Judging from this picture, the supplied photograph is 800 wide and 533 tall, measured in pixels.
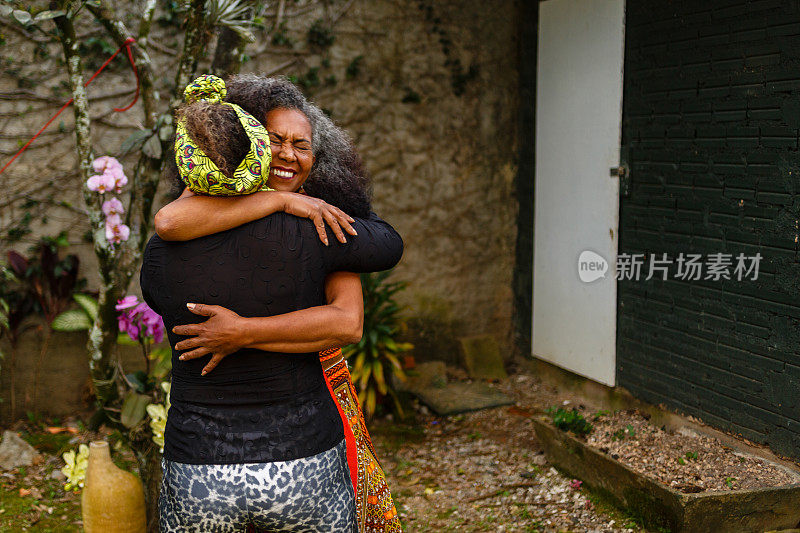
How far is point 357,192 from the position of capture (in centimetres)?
204

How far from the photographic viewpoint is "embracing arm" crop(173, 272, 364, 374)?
160 cm

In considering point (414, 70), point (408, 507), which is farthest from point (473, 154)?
point (408, 507)

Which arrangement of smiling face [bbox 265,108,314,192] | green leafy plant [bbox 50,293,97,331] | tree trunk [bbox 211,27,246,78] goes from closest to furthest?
smiling face [bbox 265,108,314,192] → tree trunk [bbox 211,27,246,78] → green leafy plant [bbox 50,293,97,331]

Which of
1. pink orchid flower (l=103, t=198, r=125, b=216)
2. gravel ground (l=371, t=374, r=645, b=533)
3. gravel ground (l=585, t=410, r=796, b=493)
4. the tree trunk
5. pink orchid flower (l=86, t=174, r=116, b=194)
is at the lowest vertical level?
gravel ground (l=371, t=374, r=645, b=533)

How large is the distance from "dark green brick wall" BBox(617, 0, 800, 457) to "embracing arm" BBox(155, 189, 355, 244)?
268 centimetres

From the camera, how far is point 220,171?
1.55 meters

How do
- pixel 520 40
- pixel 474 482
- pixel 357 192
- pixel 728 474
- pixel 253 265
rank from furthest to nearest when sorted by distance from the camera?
pixel 520 40 → pixel 474 482 → pixel 728 474 → pixel 357 192 → pixel 253 265

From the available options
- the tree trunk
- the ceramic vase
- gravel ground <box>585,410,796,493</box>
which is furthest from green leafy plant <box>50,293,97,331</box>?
gravel ground <box>585,410,796,493</box>

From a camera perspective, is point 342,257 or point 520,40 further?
point 520,40

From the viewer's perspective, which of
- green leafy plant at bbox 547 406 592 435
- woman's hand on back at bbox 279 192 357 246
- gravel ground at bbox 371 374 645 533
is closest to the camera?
woman's hand on back at bbox 279 192 357 246

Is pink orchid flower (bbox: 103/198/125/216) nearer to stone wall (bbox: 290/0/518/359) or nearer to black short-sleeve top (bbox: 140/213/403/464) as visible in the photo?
black short-sleeve top (bbox: 140/213/403/464)

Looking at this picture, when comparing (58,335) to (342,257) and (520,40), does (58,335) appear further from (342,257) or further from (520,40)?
(520,40)

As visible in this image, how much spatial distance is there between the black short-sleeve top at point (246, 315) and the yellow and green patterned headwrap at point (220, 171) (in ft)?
0.31

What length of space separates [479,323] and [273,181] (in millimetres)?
4145
